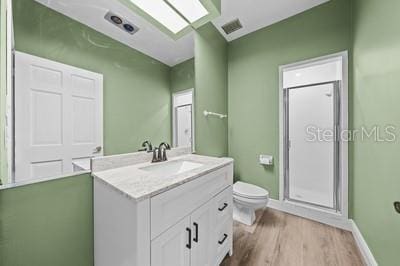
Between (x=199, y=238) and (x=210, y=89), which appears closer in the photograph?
(x=199, y=238)

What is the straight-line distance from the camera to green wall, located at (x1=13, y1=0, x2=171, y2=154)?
2.60ft

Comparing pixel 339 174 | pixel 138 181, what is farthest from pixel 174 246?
pixel 339 174

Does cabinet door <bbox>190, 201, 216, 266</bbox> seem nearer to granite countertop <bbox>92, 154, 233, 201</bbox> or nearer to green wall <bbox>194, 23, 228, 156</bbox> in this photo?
granite countertop <bbox>92, 154, 233, 201</bbox>

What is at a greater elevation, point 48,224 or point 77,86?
point 77,86

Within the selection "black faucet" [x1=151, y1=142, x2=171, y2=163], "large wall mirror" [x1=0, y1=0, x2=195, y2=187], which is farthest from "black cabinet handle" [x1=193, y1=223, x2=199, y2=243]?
"large wall mirror" [x1=0, y1=0, x2=195, y2=187]

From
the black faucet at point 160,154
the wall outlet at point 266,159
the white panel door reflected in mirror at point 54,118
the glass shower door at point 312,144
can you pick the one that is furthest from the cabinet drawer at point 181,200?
the glass shower door at point 312,144

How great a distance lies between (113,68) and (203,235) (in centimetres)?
130

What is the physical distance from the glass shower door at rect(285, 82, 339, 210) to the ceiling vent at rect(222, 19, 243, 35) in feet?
3.76

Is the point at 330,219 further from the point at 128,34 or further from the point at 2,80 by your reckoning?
the point at 2,80

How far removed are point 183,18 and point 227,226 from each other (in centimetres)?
184

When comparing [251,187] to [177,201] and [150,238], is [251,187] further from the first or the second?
[150,238]

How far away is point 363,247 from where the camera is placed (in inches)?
52.9

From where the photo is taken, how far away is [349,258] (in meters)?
1.33

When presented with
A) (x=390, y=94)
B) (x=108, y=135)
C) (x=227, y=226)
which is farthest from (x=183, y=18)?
(x=227, y=226)
